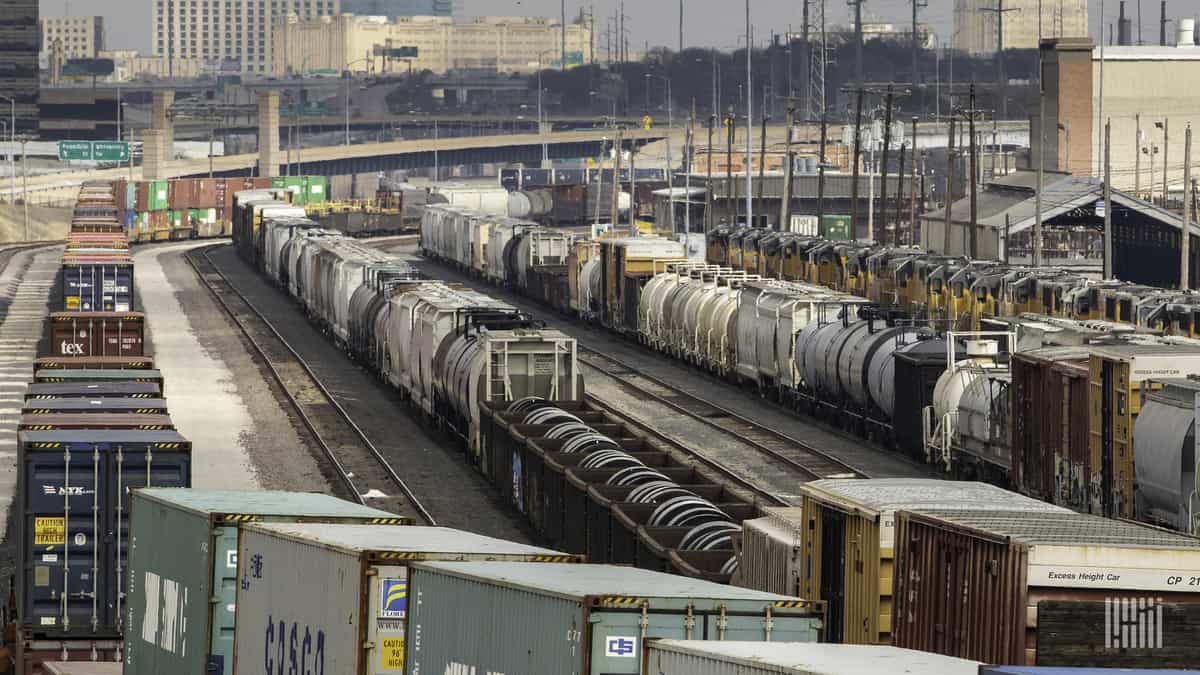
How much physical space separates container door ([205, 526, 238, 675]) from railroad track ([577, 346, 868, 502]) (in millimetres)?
10780

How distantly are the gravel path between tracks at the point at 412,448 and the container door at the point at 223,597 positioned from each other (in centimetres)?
1534

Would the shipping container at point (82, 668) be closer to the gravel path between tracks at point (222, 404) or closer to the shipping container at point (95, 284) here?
the gravel path between tracks at point (222, 404)

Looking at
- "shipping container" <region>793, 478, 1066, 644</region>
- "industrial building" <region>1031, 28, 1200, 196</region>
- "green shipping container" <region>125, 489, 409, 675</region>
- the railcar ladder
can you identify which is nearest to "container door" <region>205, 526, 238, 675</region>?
"green shipping container" <region>125, 489, 409, 675</region>

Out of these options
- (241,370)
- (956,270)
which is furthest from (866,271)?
(241,370)

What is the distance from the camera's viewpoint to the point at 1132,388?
102 ft

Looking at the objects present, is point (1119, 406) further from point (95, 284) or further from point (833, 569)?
point (95, 284)

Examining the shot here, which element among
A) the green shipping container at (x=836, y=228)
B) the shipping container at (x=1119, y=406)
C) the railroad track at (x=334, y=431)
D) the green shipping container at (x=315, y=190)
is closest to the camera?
the shipping container at (x=1119, y=406)

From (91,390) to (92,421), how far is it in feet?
14.1

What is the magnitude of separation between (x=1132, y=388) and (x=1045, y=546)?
1609 cm

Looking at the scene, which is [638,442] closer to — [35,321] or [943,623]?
[943,623]

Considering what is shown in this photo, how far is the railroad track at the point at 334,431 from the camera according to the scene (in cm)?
4006

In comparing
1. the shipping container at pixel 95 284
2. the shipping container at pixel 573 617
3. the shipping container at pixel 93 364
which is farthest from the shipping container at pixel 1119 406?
the shipping container at pixel 95 284

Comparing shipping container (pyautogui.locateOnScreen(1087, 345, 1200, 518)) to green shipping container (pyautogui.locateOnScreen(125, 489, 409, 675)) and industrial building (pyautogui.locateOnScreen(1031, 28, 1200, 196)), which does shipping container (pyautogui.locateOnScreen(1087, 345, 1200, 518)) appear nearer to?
green shipping container (pyautogui.locateOnScreen(125, 489, 409, 675))

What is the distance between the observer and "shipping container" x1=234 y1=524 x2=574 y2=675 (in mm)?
16656
